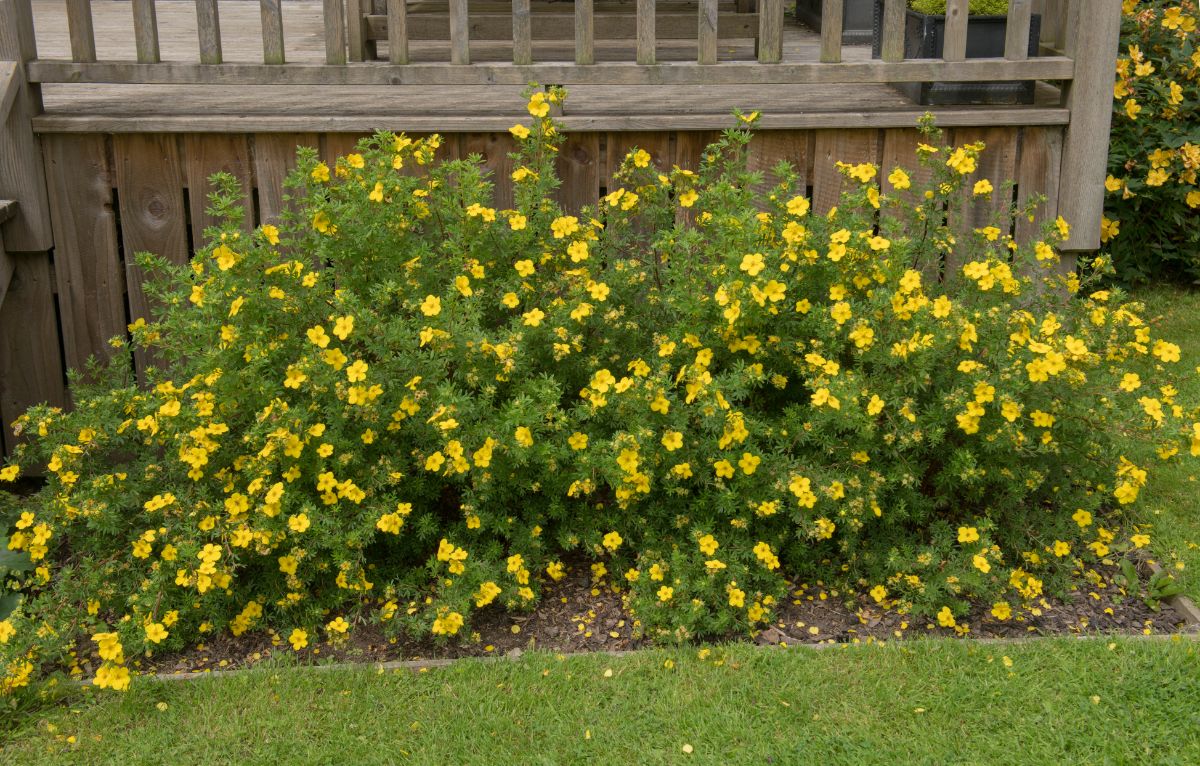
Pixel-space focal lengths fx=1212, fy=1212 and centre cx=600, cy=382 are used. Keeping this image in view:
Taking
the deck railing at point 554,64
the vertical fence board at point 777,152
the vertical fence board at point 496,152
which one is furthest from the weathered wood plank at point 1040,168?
the vertical fence board at point 496,152

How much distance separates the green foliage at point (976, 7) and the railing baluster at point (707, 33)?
1326 mm

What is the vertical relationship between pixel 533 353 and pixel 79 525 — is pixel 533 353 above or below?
above

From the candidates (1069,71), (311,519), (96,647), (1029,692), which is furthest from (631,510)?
(1069,71)

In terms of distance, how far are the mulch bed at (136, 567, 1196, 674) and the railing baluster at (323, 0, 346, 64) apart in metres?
1.95

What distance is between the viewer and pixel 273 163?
4316 millimetres

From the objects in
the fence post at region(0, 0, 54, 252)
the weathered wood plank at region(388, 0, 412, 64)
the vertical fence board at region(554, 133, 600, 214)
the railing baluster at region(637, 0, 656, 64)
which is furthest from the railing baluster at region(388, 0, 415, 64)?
the fence post at region(0, 0, 54, 252)

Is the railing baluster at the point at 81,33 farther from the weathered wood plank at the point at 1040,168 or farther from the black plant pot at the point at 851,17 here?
the black plant pot at the point at 851,17

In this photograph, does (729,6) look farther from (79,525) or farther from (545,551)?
(79,525)

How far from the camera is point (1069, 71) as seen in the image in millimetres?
4285

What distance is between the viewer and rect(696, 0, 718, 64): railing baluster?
164 inches

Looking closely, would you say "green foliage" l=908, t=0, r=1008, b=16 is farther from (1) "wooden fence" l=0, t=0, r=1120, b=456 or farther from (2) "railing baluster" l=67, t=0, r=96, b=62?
(2) "railing baluster" l=67, t=0, r=96, b=62

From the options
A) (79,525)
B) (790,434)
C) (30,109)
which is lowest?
(79,525)

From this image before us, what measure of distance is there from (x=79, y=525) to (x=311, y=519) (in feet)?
3.15

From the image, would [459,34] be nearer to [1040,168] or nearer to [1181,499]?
[1040,168]
